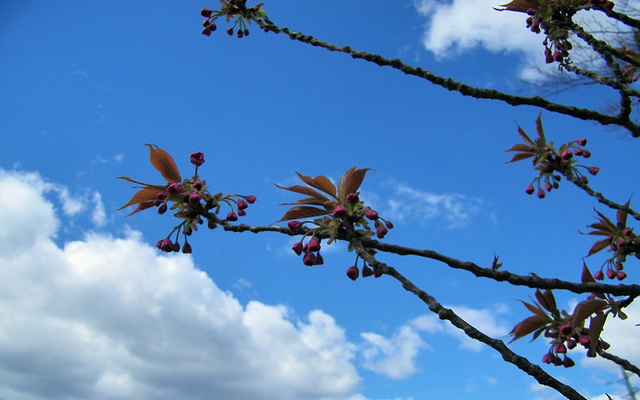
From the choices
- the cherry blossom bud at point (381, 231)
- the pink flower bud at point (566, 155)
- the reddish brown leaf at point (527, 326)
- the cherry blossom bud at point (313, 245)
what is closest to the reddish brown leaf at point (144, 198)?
the cherry blossom bud at point (313, 245)

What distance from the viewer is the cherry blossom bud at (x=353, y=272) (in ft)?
6.80

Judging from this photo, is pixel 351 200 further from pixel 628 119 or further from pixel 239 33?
pixel 239 33

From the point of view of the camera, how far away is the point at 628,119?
2760mm

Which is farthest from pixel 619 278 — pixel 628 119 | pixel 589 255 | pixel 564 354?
pixel 628 119

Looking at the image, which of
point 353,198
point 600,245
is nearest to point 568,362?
point 600,245

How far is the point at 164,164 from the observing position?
2.29 metres

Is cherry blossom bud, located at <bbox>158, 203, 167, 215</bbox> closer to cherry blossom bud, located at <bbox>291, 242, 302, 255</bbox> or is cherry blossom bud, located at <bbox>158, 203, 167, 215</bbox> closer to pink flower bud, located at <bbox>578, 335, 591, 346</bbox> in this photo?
cherry blossom bud, located at <bbox>291, 242, 302, 255</bbox>

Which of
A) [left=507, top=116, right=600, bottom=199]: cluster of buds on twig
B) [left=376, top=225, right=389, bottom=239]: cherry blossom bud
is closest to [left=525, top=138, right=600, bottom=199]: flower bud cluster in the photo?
[left=507, top=116, right=600, bottom=199]: cluster of buds on twig

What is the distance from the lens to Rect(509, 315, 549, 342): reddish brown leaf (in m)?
2.71

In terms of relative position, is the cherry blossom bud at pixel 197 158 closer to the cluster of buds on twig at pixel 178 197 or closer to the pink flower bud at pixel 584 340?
the cluster of buds on twig at pixel 178 197

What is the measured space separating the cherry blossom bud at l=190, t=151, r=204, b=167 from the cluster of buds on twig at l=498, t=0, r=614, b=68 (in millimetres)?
2493

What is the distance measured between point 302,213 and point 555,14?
9.25 ft

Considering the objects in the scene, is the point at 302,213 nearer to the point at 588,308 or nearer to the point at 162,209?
the point at 162,209

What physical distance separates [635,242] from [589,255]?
0.34 meters
